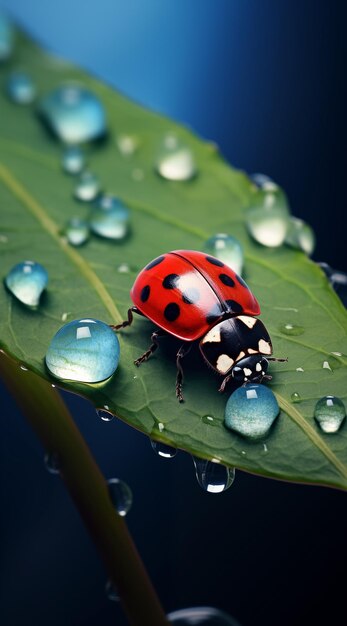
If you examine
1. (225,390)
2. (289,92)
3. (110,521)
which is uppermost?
(289,92)

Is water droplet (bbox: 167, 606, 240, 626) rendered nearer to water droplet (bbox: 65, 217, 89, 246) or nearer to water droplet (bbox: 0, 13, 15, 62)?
water droplet (bbox: 65, 217, 89, 246)

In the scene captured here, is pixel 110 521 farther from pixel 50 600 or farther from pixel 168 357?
pixel 50 600

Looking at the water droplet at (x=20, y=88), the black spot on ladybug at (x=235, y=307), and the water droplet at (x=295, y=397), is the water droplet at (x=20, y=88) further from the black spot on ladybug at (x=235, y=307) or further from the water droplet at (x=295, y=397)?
the water droplet at (x=295, y=397)

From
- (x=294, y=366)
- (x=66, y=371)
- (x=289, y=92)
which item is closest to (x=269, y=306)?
(x=294, y=366)

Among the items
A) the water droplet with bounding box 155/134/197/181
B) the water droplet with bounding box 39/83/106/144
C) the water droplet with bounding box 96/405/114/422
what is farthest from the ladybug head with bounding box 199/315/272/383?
the water droplet with bounding box 39/83/106/144

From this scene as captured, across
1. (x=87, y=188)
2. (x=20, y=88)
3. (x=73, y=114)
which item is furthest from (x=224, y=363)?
(x=20, y=88)

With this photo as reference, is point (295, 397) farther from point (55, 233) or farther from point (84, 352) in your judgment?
point (55, 233)

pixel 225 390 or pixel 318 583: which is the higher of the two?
pixel 225 390
